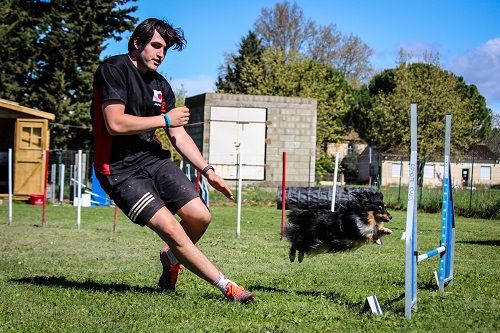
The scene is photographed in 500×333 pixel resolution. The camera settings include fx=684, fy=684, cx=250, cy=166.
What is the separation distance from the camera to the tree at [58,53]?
2908cm

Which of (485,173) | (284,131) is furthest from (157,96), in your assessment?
(485,173)

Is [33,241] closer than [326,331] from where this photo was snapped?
No

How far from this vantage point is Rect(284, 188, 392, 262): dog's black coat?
5633mm

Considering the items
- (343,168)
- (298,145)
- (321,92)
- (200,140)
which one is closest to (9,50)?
(200,140)

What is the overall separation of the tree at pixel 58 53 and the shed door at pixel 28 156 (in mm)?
4785

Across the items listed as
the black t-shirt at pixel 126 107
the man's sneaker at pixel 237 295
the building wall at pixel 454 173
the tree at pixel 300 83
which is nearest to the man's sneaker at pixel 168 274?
the man's sneaker at pixel 237 295

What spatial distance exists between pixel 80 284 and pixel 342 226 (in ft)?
7.66

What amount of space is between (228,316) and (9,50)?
1049 inches

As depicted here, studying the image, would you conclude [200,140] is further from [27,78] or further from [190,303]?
[190,303]

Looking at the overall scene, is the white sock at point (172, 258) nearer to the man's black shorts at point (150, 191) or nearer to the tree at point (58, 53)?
the man's black shorts at point (150, 191)

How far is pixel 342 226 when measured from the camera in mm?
5773

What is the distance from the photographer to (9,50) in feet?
A: 93.6

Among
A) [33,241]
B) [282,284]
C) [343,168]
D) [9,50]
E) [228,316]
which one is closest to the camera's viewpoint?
[228,316]

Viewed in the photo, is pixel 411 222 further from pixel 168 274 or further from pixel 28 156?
pixel 28 156
